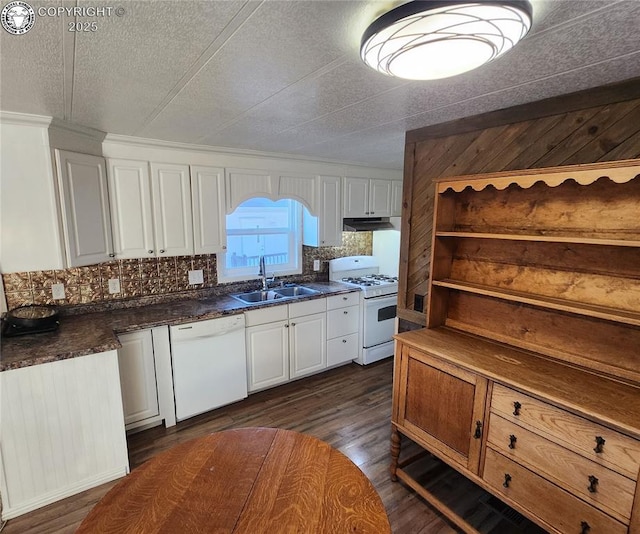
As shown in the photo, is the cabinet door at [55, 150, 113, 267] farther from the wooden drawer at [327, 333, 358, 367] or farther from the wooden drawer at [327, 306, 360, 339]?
the wooden drawer at [327, 333, 358, 367]

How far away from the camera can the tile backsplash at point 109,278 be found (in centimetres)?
246

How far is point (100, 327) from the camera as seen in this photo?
239cm

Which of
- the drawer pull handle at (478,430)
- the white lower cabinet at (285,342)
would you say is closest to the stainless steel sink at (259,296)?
the white lower cabinet at (285,342)

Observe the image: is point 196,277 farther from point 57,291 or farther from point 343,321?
point 343,321

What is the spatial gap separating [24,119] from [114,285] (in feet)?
4.47

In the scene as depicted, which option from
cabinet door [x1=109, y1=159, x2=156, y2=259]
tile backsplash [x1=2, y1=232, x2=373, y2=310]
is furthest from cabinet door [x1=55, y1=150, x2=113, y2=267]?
tile backsplash [x1=2, y1=232, x2=373, y2=310]

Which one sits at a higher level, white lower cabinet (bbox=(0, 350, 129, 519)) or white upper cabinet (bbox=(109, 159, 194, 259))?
white upper cabinet (bbox=(109, 159, 194, 259))

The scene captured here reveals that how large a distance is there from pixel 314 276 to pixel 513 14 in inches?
132

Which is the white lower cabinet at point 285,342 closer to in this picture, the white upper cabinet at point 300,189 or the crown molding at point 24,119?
the white upper cabinet at point 300,189

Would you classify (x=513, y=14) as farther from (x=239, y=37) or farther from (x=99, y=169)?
(x=99, y=169)

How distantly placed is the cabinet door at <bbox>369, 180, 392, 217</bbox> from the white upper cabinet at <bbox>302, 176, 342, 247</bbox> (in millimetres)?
504

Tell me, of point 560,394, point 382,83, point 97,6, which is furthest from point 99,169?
point 560,394

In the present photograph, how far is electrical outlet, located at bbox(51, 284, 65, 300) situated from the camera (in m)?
2.55

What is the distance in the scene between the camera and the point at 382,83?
149 centimetres
